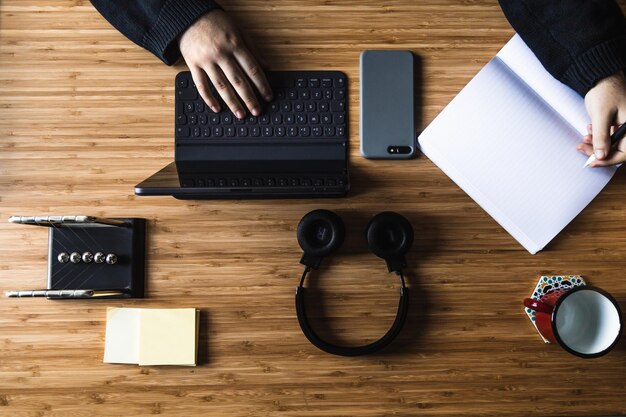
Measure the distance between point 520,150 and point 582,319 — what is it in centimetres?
29

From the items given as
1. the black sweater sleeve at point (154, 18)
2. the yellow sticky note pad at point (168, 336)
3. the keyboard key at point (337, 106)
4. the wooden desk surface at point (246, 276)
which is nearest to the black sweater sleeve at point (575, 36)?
the wooden desk surface at point (246, 276)

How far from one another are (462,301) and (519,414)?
0.69 ft

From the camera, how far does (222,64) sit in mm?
865

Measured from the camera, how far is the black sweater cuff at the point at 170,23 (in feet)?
2.81

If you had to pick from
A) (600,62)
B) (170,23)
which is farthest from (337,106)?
(600,62)

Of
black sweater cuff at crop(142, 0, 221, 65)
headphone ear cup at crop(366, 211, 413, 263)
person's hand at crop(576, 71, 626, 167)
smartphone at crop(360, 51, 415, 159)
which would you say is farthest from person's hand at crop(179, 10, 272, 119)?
person's hand at crop(576, 71, 626, 167)

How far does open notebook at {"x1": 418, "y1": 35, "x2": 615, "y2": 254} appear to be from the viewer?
0.87 metres

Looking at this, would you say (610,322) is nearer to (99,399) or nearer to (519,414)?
(519,414)

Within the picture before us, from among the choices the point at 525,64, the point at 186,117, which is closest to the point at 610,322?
the point at 525,64

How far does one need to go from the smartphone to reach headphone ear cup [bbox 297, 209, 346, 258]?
0.13m

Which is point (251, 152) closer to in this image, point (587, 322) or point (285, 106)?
point (285, 106)

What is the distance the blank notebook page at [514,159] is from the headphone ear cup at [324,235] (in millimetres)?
205

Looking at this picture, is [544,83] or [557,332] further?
[544,83]

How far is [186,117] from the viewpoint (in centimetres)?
87
